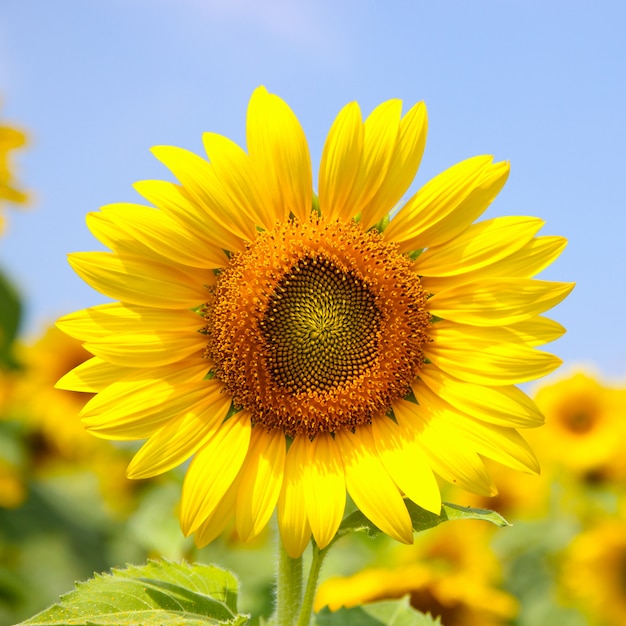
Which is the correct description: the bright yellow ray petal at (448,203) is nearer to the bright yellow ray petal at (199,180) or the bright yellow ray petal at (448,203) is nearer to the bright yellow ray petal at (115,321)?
the bright yellow ray petal at (199,180)

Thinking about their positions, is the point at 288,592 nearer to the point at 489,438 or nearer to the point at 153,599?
the point at 153,599

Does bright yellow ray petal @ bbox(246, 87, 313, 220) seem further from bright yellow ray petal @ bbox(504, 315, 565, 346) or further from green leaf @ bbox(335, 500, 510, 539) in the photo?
green leaf @ bbox(335, 500, 510, 539)

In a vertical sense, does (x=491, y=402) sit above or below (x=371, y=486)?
above

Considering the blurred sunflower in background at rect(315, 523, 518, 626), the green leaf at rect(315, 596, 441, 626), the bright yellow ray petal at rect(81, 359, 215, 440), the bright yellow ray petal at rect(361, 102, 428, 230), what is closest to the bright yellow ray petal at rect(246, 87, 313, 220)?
the bright yellow ray petal at rect(361, 102, 428, 230)

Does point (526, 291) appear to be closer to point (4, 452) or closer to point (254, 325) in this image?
point (254, 325)

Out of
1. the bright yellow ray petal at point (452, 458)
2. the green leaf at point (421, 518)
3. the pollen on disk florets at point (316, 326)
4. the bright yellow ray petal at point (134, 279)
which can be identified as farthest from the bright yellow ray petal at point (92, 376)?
the bright yellow ray petal at point (452, 458)

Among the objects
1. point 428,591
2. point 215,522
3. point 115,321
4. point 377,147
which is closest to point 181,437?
point 215,522

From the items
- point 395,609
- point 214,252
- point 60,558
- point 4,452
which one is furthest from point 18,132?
point 395,609
